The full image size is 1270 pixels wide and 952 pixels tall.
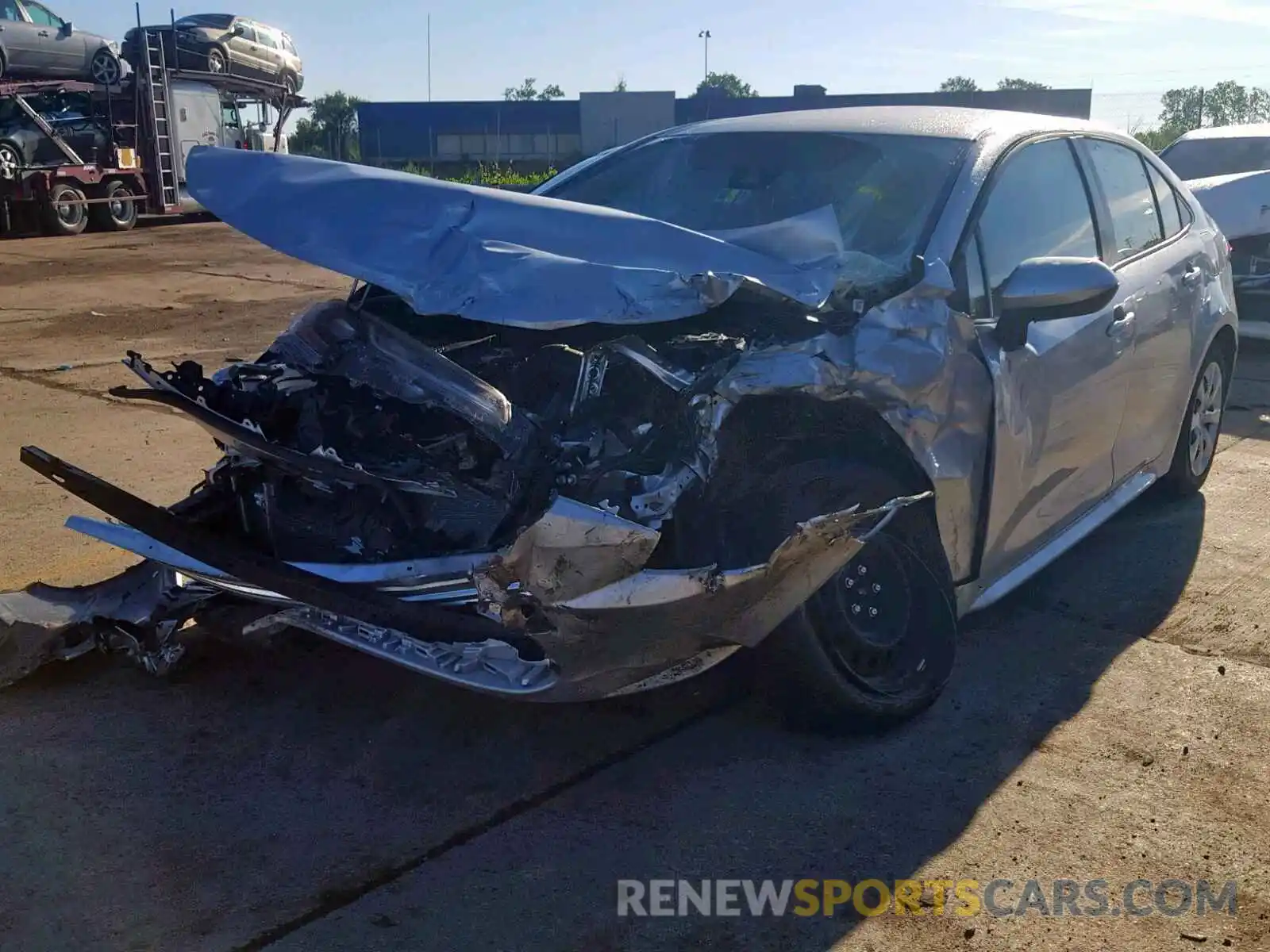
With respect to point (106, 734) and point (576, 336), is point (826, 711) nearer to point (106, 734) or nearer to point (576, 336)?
point (576, 336)

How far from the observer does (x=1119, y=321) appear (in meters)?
4.31

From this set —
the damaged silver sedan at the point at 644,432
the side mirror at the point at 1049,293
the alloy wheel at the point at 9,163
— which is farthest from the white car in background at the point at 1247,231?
the alloy wheel at the point at 9,163

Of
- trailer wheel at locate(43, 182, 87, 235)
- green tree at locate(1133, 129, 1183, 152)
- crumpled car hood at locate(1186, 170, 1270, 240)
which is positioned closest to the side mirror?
crumpled car hood at locate(1186, 170, 1270, 240)

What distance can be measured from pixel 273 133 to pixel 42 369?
1756cm

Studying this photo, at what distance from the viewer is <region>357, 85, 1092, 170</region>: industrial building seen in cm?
4231

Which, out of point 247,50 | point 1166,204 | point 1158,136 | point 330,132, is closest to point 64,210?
point 247,50

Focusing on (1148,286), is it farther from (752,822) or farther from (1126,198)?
(752,822)

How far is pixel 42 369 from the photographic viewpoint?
883 cm

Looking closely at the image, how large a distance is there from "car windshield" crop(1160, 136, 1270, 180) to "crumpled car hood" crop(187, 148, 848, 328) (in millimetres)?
8525

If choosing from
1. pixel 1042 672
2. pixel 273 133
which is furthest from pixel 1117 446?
pixel 273 133

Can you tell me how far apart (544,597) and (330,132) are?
54.0 meters

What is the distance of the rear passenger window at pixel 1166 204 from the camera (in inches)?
200

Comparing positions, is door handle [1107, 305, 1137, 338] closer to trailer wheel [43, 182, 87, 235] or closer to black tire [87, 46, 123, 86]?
trailer wheel [43, 182, 87, 235]

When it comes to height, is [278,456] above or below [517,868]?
above
